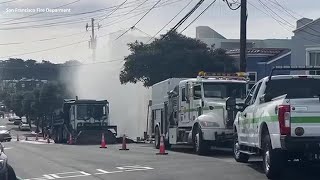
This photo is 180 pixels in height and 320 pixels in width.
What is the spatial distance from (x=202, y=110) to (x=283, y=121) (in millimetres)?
9535

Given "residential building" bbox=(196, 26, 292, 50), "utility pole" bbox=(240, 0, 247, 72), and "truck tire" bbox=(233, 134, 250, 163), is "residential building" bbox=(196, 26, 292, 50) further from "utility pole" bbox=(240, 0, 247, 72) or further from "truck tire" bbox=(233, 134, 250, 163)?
"truck tire" bbox=(233, 134, 250, 163)

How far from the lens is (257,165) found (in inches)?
649

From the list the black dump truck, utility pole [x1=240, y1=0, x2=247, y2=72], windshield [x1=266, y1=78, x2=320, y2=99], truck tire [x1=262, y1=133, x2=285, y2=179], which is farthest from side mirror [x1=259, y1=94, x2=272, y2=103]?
the black dump truck

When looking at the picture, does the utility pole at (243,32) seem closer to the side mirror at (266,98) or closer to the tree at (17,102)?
the side mirror at (266,98)

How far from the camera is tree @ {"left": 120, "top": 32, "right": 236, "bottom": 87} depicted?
4206cm

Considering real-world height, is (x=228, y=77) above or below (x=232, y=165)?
above

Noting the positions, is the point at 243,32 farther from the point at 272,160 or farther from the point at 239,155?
the point at 272,160

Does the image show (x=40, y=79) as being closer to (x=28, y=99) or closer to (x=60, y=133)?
(x=28, y=99)

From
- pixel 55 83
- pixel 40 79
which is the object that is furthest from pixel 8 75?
pixel 55 83

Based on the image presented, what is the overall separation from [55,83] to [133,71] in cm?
3668

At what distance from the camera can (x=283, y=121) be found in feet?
39.2

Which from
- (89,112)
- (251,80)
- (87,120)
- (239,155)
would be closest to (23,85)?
(89,112)

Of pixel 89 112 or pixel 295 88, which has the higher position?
pixel 295 88

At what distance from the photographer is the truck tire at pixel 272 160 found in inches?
496
